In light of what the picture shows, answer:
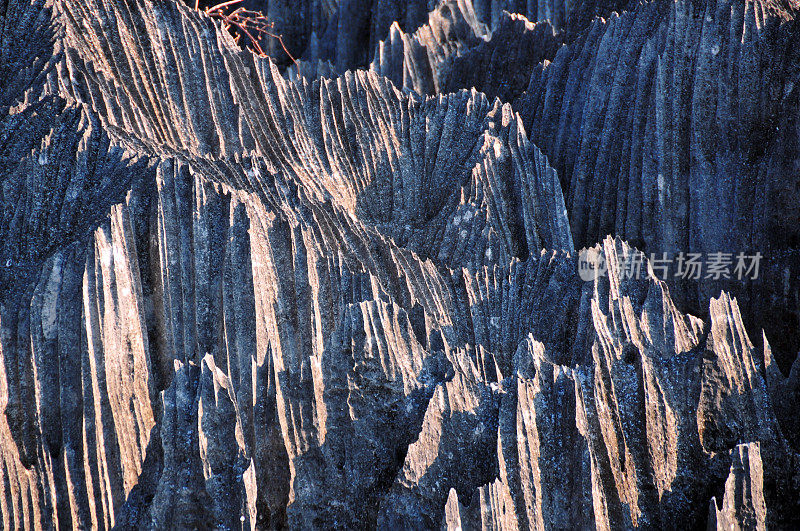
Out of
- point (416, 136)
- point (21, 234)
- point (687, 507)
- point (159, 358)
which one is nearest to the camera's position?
point (687, 507)

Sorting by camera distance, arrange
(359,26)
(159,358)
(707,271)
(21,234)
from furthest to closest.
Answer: (359,26)
(707,271)
(21,234)
(159,358)

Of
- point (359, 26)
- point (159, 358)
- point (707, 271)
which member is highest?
point (359, 26)

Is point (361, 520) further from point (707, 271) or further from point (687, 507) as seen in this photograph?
point (707, 271)

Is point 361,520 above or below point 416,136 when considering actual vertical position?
below

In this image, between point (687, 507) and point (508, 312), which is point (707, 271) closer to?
point (508, 312)

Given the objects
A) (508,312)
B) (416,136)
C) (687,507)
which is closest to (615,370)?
(687,507)

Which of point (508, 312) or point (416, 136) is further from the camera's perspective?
point (416, 136)
